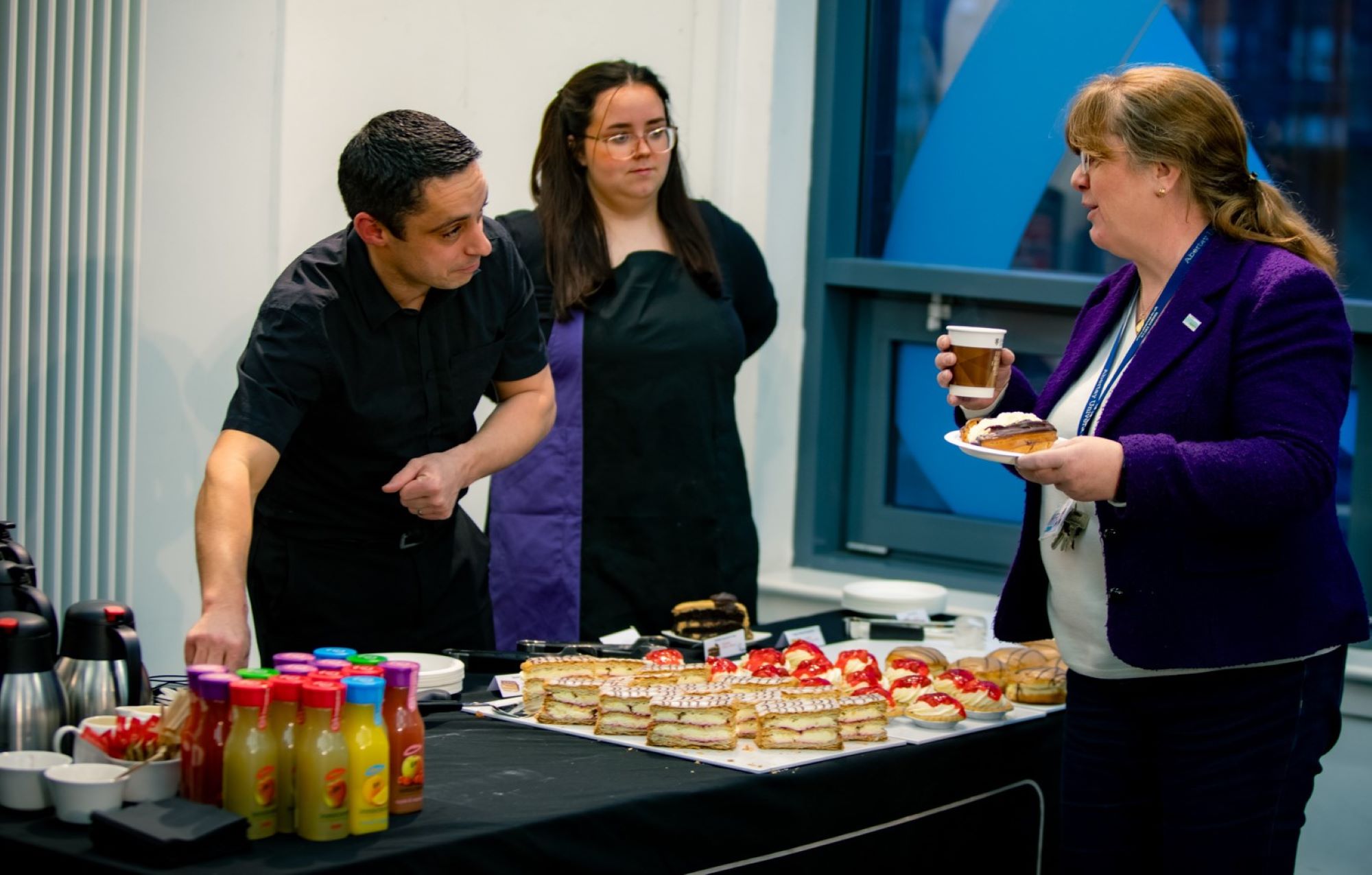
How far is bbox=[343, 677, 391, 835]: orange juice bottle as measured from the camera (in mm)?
1886

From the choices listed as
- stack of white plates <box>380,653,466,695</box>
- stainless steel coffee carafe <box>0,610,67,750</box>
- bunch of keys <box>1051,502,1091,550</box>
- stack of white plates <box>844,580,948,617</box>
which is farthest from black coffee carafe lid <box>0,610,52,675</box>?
stack of white plates <box>844,580,948,617</box>

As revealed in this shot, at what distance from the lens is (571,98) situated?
356cm

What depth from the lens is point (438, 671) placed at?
258cm

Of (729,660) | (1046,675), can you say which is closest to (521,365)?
(729,660)

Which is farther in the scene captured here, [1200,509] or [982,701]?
[982,701]

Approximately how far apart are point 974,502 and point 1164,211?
2.27 meters

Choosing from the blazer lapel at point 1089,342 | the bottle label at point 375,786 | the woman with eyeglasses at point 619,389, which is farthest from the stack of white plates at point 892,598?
the bottle label at point 375,786

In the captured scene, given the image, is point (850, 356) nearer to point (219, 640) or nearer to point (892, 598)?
point (892, 598)

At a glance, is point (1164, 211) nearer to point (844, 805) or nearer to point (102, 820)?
point (844, 805)

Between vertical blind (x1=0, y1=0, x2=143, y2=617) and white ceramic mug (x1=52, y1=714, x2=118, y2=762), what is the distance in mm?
1580

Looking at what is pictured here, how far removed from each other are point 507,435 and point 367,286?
15.4 inches

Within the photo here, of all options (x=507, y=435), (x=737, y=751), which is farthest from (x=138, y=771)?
(x=507, y=435)

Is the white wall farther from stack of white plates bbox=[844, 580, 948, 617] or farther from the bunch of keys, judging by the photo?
the bunch of keys

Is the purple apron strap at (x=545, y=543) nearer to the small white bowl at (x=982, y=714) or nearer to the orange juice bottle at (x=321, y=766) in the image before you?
the small white bowl at (x=982, y=714)
